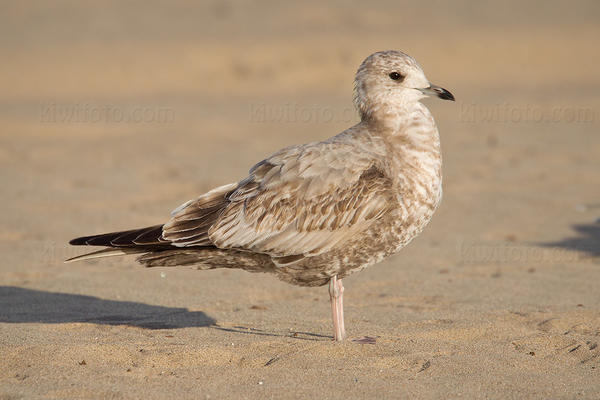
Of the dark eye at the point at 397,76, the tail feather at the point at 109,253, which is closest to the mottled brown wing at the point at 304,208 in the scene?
the tail feather at the point at 109,253

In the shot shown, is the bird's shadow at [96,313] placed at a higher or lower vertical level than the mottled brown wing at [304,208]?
lower

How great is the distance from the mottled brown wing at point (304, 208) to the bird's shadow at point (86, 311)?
1.06 m

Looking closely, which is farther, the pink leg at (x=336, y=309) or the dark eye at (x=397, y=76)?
the dark eye at (x=397, y=76)

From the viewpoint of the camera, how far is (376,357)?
5.59 metres

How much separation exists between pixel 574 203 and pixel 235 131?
7.95 meters

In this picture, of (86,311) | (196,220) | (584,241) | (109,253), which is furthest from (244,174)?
(109,253)

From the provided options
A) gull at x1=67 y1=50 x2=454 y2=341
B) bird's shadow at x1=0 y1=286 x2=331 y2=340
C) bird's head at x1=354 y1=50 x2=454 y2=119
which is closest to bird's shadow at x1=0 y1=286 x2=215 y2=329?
bird's shadow at x1=0 y1=286 x2=331 y2=340

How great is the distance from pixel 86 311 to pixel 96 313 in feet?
0.37

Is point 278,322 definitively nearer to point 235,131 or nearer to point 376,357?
point 376,357

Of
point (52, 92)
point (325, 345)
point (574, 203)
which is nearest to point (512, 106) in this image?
point (574, 203)

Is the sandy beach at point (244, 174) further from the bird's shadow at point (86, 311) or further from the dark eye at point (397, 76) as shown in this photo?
the dark eye at point (397, 76)

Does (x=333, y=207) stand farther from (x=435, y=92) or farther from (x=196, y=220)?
(x=435, y=92)

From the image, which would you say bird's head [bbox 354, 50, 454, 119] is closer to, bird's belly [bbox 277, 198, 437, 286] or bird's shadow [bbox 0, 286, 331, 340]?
bird's belly [bbox 277, 198, 437, 286]

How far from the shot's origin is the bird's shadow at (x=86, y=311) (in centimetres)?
667
